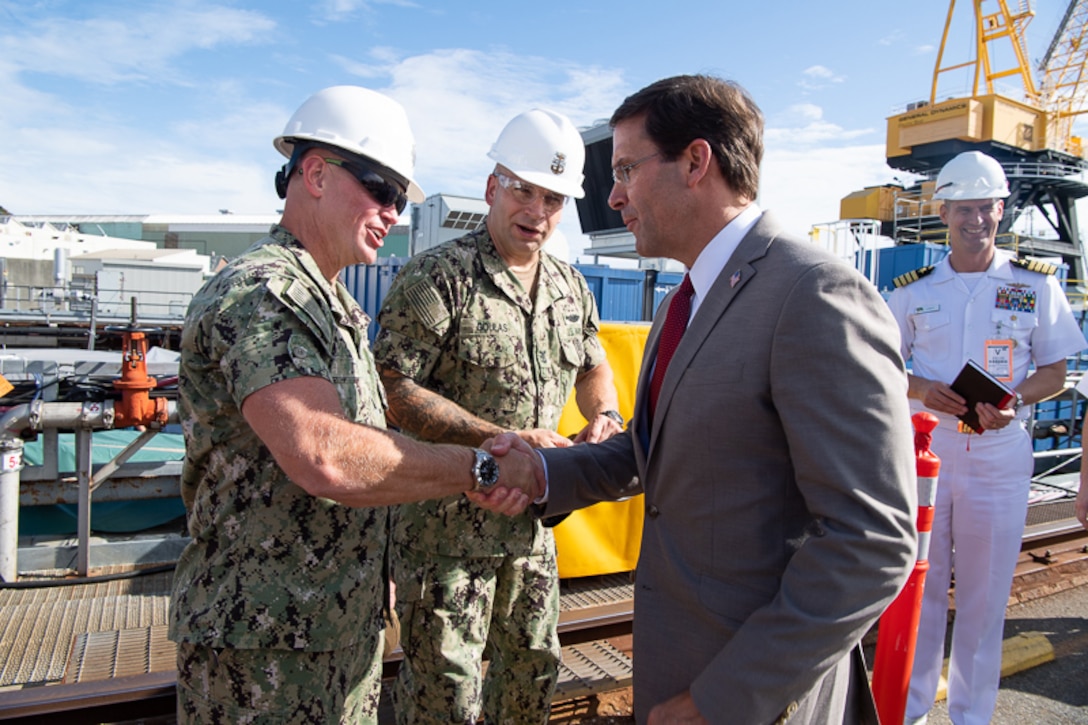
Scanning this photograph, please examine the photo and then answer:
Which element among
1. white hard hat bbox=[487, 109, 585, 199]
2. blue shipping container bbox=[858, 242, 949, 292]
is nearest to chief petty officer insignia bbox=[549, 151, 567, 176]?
white hard hat bbox=[487, 109, 585, 199]

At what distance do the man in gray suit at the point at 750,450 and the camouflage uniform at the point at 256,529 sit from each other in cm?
88

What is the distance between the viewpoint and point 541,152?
302 cm

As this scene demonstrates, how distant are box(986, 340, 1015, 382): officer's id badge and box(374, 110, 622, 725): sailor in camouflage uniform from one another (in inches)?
81.7

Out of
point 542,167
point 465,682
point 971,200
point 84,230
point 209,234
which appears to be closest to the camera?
point 465,682

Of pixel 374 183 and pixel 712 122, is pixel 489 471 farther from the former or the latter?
pixel 712 122

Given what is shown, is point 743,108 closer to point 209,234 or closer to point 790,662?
point 790,662

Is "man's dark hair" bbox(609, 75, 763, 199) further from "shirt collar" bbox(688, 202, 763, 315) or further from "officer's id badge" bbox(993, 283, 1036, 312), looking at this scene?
"officer's id badge" bbox(993, 283, 1036, 312)

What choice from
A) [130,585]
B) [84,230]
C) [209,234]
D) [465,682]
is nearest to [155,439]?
[130,585]

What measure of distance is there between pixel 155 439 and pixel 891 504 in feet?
25.7

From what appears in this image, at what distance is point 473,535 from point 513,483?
23.9 inches

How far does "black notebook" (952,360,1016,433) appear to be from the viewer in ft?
11.1

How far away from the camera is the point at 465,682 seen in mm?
2727

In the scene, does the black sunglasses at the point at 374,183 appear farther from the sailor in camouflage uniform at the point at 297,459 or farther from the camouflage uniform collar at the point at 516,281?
the camouflage uniform collar at the point at 516,281

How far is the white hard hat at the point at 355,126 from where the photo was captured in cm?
212
